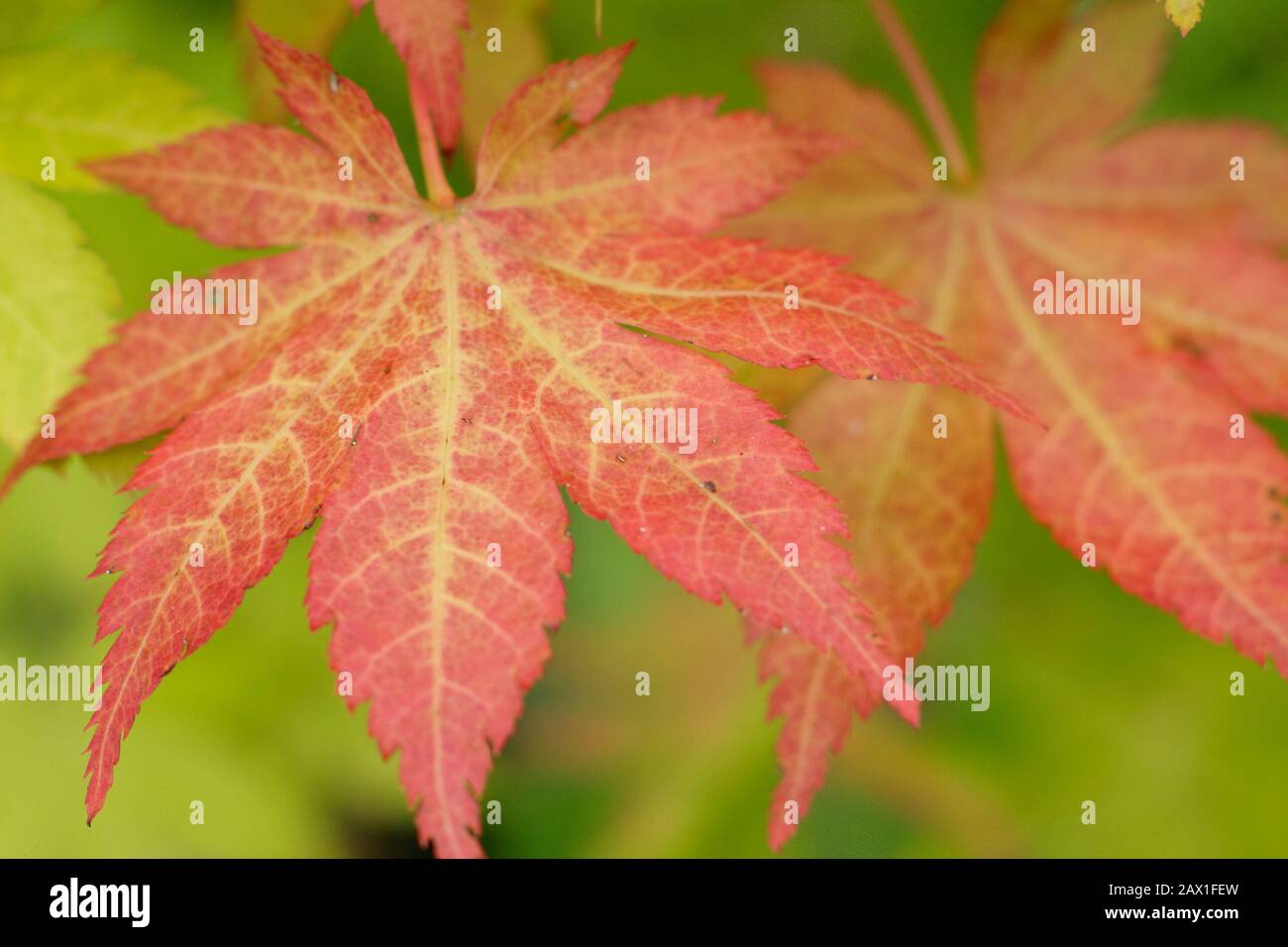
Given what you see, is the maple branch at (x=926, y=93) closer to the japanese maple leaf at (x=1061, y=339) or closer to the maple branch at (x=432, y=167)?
the japanese maple leaf at (x=1061, y=339)

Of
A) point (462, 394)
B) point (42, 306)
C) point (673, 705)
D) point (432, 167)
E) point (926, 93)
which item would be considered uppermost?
point (926, 93)

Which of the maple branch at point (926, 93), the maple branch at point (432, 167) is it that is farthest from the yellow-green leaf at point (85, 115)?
the maple branch at point (926, 93)

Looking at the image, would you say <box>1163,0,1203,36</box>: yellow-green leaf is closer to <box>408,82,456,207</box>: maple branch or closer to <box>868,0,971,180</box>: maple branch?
<box>868,0,971,180</box>: maple branch

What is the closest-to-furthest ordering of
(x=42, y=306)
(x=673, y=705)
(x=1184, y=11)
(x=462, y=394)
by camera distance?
(x=1184, y=11)
(x=462, y=394)
(x=42, y=306)
(x=673, y=705)

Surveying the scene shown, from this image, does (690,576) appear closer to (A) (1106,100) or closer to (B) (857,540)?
(B) (857,540)

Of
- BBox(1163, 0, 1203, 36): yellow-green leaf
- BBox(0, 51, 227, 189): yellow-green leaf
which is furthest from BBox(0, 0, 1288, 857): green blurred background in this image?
BBox(1163, 0, 1203, 36): yellow-green leaf

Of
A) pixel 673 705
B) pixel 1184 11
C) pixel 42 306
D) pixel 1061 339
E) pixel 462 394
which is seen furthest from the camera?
pixel 673 705

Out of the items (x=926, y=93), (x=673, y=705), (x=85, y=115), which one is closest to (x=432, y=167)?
(x=85, y=115)

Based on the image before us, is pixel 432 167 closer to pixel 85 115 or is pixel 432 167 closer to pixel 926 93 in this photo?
pixel 85 115

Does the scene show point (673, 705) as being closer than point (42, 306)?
No
